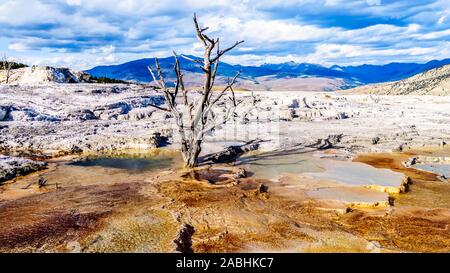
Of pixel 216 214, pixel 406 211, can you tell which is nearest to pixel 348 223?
pixel 406 211

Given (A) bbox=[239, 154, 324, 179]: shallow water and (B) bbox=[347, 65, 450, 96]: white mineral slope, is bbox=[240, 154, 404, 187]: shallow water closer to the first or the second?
(A) bbox=[239, 154, 324, 179]: shallow water

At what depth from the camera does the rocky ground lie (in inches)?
260

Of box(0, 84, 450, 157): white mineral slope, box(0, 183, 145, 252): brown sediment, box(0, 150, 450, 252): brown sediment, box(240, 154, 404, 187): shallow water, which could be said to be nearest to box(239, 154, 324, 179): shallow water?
box(240, 154, 404, 187): shallow water

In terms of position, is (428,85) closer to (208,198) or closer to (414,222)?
(414,222)

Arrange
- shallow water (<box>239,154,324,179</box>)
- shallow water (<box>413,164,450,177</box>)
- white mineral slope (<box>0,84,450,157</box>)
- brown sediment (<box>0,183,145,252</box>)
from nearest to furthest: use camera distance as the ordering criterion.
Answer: brown sediment (<box>0,183,145,252</box>) → shallow water (<box>239,154,324,179</box>) → shallow water (<box>413,164,450,177</box>) → white mineral slope (<box>0,84,450,157</box>)

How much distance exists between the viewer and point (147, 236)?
21.9ft

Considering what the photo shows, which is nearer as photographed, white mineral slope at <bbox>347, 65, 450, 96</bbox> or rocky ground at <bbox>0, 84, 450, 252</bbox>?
rocky ground at <bbox>0, 84, 450, 252</bbox>

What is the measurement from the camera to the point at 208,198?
9.04m

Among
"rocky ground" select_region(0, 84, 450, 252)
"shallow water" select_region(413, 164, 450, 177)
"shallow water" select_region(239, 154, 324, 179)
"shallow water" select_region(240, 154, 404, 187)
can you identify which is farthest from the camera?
"shallow water" select_region(413, 164, 450, 177)

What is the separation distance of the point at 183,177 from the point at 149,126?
8.70m

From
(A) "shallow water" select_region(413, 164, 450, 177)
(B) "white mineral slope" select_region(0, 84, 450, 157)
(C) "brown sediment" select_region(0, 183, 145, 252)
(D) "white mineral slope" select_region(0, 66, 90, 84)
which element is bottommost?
(A) "shallow water" select_region(413, 164, 450, 177)

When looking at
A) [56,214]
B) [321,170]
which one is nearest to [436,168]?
[321,170]
